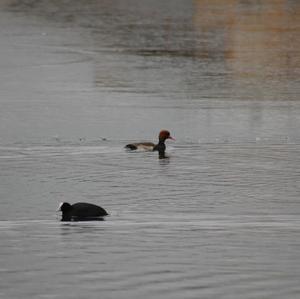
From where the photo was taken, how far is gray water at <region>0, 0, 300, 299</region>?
16.5 meters

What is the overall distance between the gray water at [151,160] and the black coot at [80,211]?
17 centimetres

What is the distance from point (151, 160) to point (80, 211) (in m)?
6.71

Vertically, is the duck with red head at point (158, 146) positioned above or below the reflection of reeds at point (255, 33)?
below

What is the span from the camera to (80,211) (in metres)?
19.9

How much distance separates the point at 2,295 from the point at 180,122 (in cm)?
1649

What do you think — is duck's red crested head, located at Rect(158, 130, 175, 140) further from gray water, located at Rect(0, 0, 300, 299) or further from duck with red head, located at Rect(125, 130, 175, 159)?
gray water, located at Rect(0, 0, 300, 299)

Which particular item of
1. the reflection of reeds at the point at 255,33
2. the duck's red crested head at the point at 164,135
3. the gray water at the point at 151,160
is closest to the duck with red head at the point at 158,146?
the duck's red crested head at the point at 164,135

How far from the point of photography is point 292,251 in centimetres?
1767

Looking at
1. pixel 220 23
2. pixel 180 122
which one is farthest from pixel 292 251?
pixel 220 23

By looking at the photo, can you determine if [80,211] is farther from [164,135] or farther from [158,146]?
[164,135]

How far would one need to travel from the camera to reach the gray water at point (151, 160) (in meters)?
16.5

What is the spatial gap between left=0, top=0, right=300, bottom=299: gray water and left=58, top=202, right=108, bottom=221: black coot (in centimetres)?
17

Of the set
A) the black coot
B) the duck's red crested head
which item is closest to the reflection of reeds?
the duck's red crested head

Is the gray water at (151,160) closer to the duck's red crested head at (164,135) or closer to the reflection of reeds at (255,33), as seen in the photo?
the reflection of reeds at (255,33)
